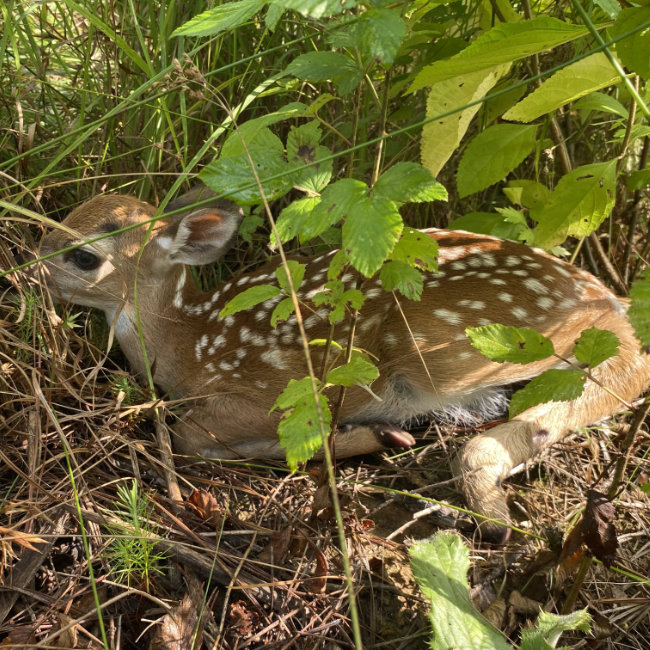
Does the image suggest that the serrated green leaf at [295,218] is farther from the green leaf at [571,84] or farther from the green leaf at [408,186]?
the green leaf at [571,84]

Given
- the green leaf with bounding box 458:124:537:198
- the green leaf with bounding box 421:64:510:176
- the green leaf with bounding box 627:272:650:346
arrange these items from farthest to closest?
the green leaf with bounding box 458:124:537:198 → the green leaf with bounding box 421:64:510:176 → the green leaf with bounding box 627:272:650:346

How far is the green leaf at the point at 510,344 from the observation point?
1.64m

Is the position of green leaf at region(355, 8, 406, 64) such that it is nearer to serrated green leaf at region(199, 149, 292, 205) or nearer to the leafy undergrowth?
serrated green leaf at region(199, 149, 292, 205)

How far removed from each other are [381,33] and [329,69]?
0.90 ft

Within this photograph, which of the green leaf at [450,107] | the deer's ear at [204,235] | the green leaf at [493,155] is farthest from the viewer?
the deer's ear at [204,235]

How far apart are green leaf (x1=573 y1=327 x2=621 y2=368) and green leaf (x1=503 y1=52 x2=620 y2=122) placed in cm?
70

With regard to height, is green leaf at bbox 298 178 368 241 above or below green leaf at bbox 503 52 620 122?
above

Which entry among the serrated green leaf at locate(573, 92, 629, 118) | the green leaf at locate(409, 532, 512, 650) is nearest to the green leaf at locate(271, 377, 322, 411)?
the green leaf at locate(409, 532, 512, 650)

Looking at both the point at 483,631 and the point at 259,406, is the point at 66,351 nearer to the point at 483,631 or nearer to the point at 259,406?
the point at 259,406

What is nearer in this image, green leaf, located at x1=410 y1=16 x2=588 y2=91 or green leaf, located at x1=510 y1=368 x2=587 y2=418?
green leaf, located at x1=410 y1=16 x2=588 y2=91

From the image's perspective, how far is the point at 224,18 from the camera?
138cm

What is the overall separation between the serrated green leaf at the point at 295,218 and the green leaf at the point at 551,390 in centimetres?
68

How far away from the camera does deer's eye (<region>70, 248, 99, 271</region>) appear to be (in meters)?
2.75

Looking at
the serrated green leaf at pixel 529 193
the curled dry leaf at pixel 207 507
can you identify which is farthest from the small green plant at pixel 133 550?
the serrated green leaf at pixel 529 193
